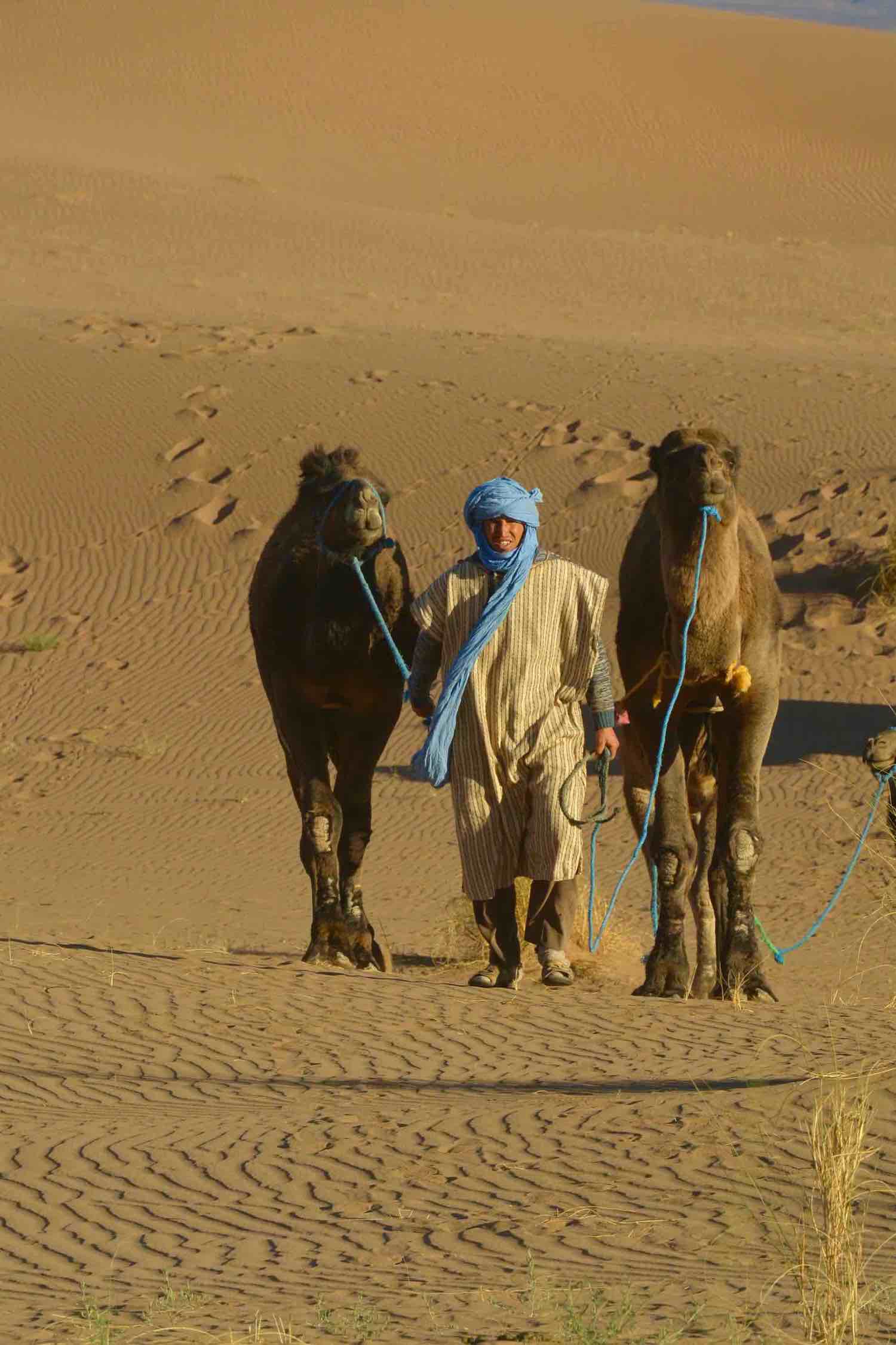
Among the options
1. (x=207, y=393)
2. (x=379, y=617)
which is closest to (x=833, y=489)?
(x=207, y=393)

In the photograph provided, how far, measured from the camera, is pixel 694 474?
7.38m

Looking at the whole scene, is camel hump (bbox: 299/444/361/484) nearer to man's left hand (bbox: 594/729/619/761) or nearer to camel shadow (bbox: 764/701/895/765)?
man's left hand (bbox: 594/729/619/761)

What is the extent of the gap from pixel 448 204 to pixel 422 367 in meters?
26.1

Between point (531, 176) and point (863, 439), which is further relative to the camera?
point (531, 176)

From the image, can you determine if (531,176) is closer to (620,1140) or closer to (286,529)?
(286,529)

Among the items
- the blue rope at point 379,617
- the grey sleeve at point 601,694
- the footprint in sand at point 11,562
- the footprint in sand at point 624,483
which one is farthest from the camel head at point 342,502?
the footprint in sand at point 11,562

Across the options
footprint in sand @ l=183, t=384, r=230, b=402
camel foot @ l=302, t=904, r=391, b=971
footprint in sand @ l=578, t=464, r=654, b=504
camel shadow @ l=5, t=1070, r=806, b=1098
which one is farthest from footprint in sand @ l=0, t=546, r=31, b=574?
camel shadow @ l=5, t=1070, r=806, b=1098

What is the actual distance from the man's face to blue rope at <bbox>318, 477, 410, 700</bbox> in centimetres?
81

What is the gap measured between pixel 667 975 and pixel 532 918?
68 centimetres

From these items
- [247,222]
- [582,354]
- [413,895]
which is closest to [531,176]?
[247,222]

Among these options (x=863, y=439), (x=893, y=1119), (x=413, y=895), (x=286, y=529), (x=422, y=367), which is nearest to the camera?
(x=893, y=1119)

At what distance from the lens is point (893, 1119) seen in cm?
535

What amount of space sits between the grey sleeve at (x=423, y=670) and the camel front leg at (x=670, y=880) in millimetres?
1129

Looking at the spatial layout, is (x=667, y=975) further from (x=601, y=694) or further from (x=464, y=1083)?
(x=464, y=1083)
